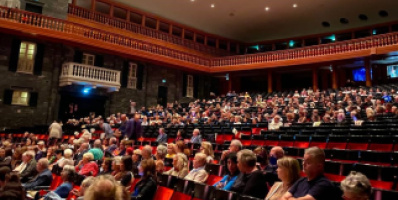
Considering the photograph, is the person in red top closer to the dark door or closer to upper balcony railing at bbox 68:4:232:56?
upper balcony railing at bbox 68:4:232:56

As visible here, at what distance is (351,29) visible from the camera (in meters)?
15.1

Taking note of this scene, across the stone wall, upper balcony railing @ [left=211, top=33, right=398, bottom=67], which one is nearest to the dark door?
upper balcony railing @ [left=211, top=33, right=398, bottom=67]

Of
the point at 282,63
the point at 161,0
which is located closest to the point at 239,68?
the point at 282,63

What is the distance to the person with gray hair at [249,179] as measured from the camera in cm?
242

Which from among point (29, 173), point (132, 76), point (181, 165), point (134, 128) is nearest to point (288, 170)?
point (181, 165)

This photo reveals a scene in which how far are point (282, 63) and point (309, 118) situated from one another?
22.3 ft

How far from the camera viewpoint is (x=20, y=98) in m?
10.5

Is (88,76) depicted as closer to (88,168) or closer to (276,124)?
(276,124)

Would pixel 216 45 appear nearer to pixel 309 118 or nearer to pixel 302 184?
pixel 309 118

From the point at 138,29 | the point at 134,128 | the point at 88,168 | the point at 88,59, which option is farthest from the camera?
the point at 138,29

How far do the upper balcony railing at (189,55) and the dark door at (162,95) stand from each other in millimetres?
1606

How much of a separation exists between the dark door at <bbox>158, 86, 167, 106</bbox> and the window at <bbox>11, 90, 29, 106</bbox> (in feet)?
18.0

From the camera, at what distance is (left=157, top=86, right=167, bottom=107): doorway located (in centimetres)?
1407

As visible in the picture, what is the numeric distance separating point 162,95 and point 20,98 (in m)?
5.86
